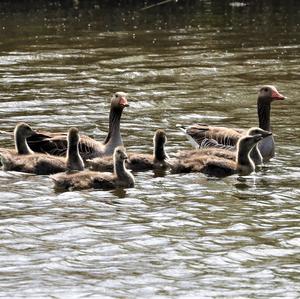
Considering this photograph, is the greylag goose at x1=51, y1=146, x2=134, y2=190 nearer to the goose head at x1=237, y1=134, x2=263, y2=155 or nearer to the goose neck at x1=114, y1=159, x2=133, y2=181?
the goose neck at x1=114, y1=159, x2=133, y2=181

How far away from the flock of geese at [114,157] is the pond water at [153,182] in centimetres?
21

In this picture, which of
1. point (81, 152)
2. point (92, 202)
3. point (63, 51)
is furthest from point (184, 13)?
point (92, 202)

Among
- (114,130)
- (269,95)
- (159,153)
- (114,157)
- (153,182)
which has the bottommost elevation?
(153,182)

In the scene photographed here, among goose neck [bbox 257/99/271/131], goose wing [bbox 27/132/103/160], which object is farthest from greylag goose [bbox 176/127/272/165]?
goose wing [bbox 27/132/103/160]

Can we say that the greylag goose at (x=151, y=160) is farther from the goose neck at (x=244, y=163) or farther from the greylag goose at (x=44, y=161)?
the goose neck at (x=244, y=163)

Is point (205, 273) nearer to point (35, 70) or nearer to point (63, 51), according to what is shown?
point (35, 70)

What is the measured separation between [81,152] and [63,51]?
38.7 feet

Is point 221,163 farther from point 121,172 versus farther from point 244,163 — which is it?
point 121,172

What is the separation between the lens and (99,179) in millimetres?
13219

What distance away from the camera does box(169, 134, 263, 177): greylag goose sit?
14.1 m

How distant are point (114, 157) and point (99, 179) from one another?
15.5 inches

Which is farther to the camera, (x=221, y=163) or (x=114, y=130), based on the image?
(x=114, y=130)

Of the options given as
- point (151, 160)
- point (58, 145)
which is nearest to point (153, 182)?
point (151, 160)

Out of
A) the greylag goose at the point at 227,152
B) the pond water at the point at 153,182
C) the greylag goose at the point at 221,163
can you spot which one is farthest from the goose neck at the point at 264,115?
the greylag goose at the point at 221,163
